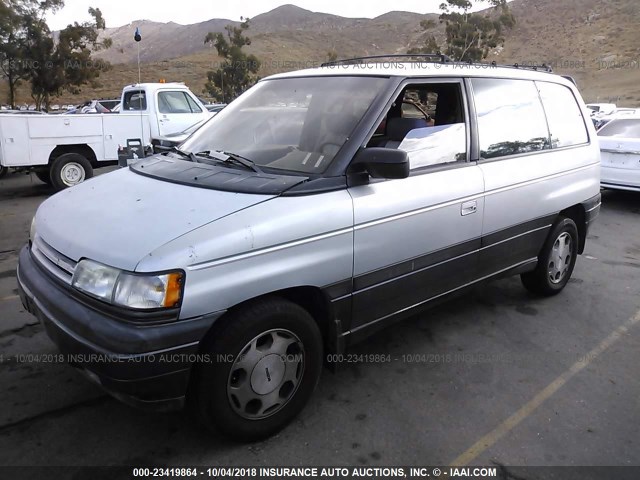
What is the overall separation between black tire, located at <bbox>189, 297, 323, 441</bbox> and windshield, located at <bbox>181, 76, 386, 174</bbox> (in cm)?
87

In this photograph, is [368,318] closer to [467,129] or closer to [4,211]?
[467,129]

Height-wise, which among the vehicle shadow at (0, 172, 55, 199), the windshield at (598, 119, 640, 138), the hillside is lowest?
the vehicle shadow at (0, 172, 55, 199)

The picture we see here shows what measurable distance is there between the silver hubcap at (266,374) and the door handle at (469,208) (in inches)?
58.3

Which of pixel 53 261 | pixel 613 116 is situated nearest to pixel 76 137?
pixel 53 261

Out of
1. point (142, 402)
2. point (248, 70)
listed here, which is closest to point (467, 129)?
point (142, 402)

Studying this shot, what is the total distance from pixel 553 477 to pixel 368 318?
1228 mm

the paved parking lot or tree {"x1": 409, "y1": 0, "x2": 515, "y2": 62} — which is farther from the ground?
tree {"x1": 409, "y1": 0, "x2": 515, "y2": 62}

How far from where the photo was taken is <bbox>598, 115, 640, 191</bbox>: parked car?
846 cm

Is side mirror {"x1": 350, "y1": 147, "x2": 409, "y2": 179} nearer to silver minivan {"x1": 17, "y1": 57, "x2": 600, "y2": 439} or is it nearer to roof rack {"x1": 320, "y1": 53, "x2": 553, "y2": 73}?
silver minivan {"x1": 17, "y1": 57, "x2": 600, "y2": 439}

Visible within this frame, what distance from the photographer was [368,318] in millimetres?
3080

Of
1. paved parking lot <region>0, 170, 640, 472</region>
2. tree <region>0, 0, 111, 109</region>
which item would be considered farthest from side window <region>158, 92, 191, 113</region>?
tree <region>0, 0, 111, 109</region>

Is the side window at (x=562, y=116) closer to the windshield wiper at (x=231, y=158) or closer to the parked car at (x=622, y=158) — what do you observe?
the windshield wiper at (x=231, y=158)

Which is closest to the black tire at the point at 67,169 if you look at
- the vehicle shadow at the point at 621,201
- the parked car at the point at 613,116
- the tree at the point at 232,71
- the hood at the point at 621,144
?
the hood at the point at 621,144

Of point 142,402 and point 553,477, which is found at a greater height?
point 142,402
